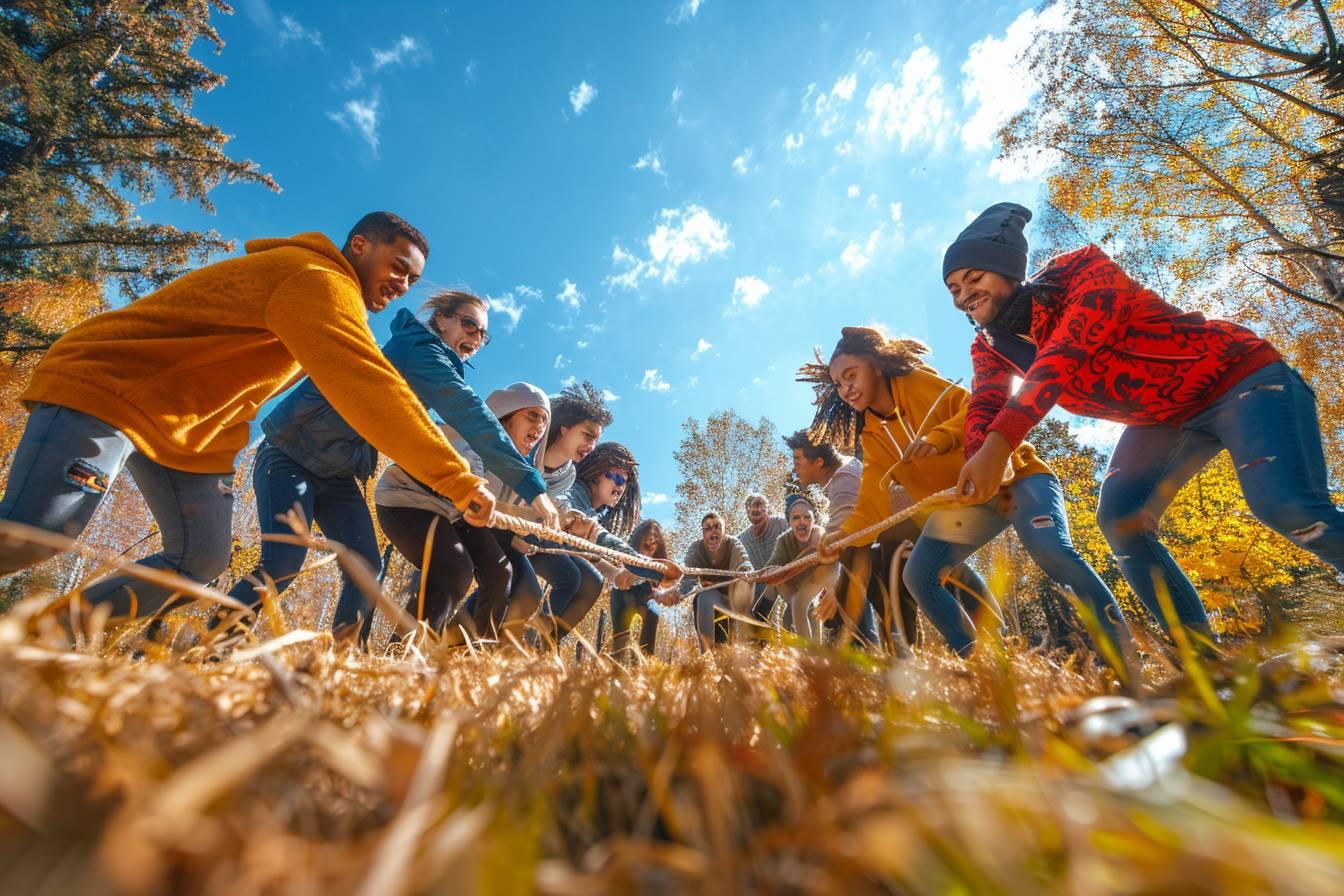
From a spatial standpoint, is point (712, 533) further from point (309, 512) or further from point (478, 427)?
point (309, 512)

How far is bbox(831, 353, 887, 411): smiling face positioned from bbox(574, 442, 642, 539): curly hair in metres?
2.60

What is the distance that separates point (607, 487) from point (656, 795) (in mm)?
5494

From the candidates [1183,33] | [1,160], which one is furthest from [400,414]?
[1,160]

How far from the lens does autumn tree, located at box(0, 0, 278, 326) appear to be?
31.2 ft

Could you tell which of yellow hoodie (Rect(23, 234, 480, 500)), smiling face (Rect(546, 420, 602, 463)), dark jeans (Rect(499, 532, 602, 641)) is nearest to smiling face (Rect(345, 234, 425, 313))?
yellow hoodie (Rect(23, 234, 480, 500))

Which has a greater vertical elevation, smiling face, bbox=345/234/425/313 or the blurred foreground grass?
smiling face, bbox=345/234/425/313

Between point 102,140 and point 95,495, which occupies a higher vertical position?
point 102,140

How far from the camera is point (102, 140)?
1105 cm

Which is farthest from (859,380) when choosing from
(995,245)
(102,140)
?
(102,140)

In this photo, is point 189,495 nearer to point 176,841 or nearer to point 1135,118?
point 176,841

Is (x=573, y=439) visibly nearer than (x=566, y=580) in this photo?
No

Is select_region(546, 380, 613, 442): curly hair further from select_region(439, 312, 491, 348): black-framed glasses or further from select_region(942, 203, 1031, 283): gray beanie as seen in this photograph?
select_region(942, 203, 1031, 283): gray beanie

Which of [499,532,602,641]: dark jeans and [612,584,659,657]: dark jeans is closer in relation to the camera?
[499,532,602,641]: dark jeans

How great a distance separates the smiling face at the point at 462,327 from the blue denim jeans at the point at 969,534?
10.1ft
